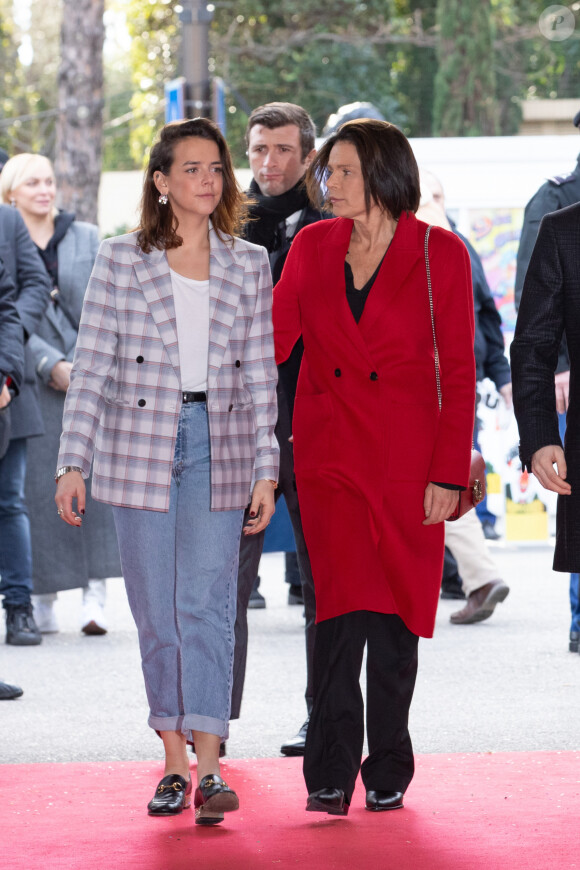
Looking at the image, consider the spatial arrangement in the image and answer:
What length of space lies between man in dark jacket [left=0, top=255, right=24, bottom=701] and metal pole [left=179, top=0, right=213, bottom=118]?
22.5ft

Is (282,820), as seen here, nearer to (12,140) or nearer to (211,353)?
(211,353)

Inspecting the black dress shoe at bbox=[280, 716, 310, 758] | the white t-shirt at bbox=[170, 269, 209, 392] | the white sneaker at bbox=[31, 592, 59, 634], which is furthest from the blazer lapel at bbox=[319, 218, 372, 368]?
the white sneaker at bbox=[31, 592, 59, 634]

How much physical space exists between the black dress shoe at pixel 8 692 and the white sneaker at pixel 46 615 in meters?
1.70

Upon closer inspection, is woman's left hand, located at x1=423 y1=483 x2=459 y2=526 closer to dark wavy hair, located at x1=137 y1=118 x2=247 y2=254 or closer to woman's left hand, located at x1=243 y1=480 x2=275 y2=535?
woman's left hand, located at x1=243 y1=480 x2=275 y2=535

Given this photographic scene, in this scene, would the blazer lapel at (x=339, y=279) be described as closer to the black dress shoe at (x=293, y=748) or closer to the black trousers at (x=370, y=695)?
the black trousers at (x=370, y=695)

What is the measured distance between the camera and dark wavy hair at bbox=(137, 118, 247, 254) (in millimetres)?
4355

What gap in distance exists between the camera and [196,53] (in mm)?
12992

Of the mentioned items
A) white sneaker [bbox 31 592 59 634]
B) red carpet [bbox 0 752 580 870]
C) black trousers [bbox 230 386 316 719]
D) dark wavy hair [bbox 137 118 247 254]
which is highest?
dark wavy hair [bbox 137 118 247 254]

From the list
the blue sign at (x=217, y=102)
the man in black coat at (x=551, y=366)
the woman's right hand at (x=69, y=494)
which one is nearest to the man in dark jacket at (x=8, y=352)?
the woman's right hand at (x=69, y=494)

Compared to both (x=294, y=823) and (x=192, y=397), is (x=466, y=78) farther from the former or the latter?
(x=294, y=823)

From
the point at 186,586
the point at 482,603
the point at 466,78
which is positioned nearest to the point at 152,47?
the point at 466,78

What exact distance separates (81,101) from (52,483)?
1143cm

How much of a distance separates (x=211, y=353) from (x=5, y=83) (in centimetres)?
3640

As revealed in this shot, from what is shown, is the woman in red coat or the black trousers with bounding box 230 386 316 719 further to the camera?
the black trousers with bounding box 230 386 316 719
